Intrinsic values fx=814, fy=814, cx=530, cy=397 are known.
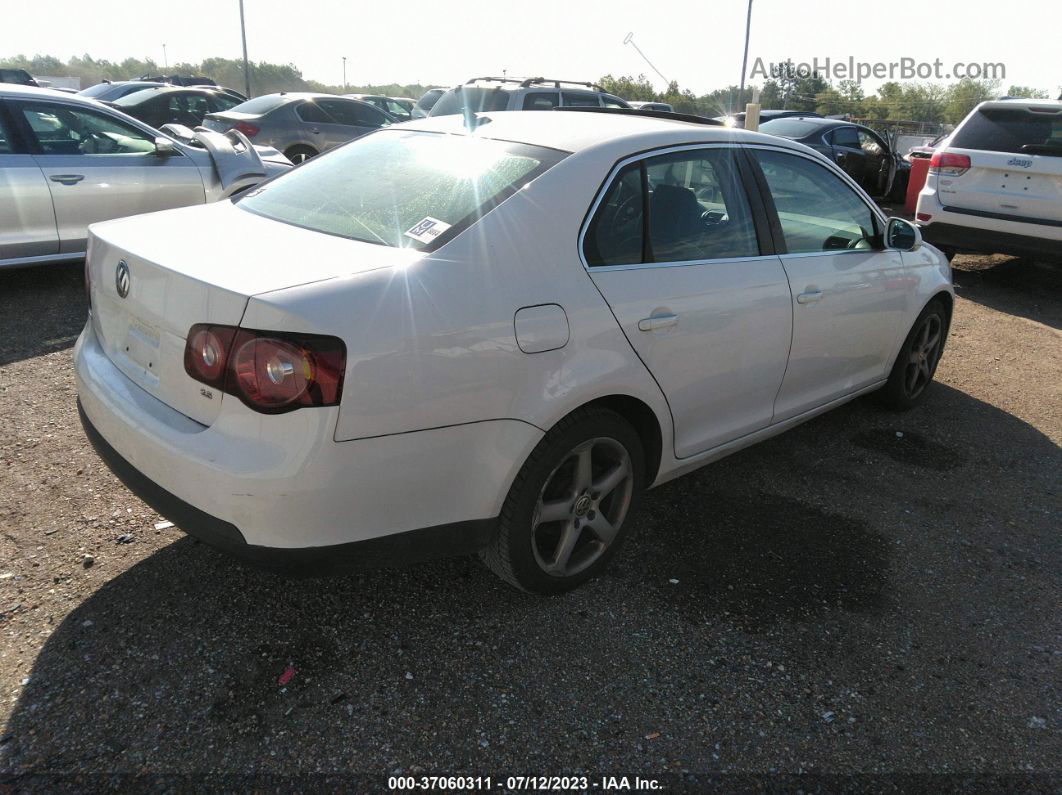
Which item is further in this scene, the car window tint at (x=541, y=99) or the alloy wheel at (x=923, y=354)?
the car window tint at (x=541, y=99)

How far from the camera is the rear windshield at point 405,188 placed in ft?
8.58

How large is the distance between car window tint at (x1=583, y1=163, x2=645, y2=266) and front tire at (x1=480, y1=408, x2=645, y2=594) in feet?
1.77

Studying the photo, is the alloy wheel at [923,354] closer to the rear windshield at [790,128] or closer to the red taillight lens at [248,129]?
the rear windshield at [790,128]

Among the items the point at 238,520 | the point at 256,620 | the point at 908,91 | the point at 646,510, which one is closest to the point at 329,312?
the point at 238,520

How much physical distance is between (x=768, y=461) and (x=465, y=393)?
7.84 feet

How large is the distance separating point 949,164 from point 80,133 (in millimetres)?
7716

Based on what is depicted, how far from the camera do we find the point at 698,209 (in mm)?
3229

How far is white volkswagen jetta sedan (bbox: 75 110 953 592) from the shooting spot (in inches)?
86.2

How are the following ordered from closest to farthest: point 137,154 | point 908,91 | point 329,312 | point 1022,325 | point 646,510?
1. point 329,312
2. point 646,510
3. point 137,154
4. point 1022,325
5. point 908,91

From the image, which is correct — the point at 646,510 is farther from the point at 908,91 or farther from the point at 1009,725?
the point at 908,91

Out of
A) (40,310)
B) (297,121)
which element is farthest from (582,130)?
(297,121)

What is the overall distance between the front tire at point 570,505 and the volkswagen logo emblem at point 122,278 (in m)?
→ 1.38

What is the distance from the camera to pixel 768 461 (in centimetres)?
423

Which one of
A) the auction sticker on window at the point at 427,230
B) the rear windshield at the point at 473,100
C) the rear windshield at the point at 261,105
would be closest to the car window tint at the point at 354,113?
the rear windshield at the point at 261,105
